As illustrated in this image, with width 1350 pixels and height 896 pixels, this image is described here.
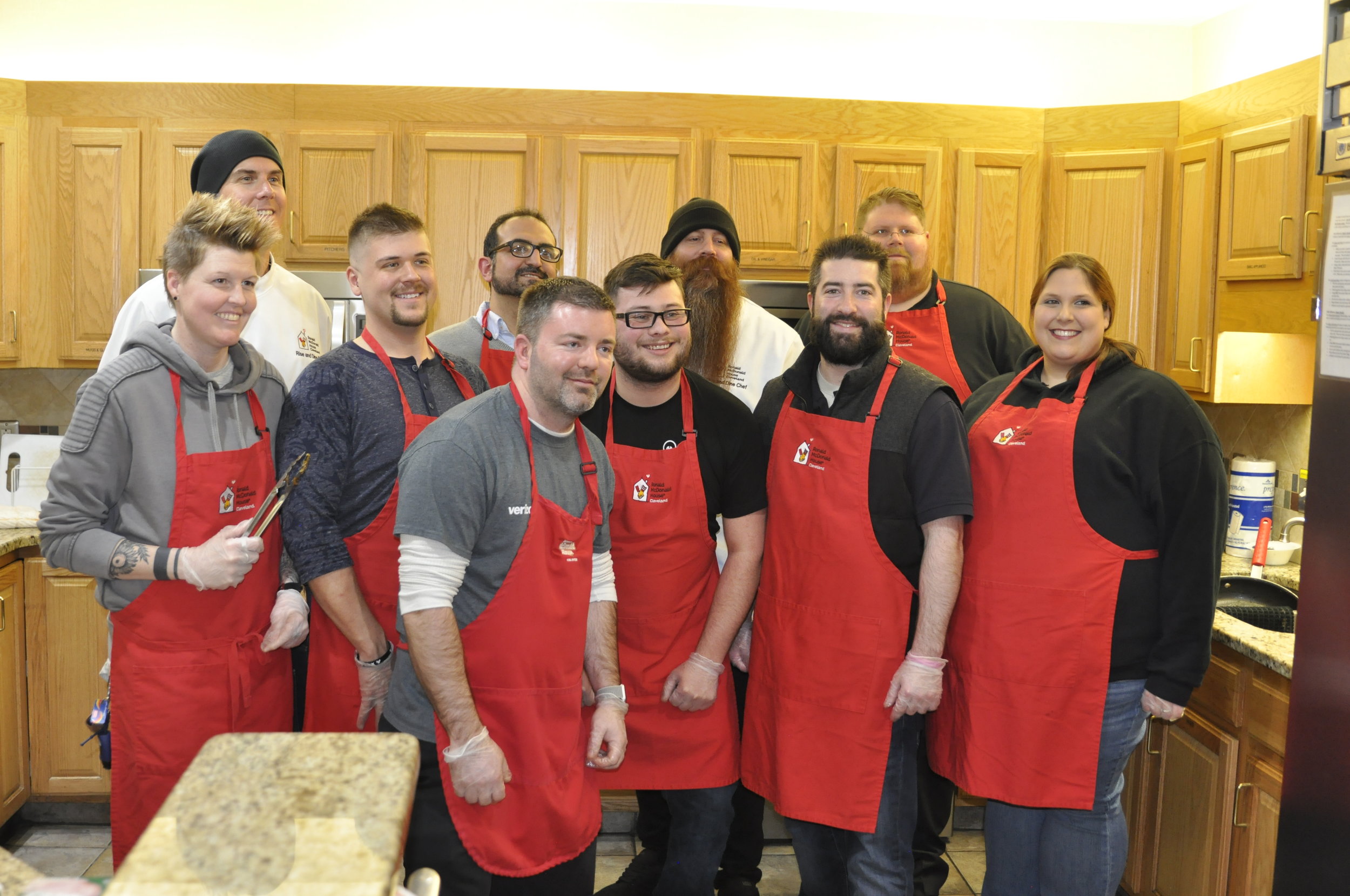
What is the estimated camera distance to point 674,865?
2.44 m

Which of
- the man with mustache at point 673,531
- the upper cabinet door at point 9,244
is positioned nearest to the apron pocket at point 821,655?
the man with mustache at point 673,531

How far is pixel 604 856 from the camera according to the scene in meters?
3.40

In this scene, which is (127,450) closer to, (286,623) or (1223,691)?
(286,623)

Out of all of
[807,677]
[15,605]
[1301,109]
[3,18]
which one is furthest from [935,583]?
[3,18]

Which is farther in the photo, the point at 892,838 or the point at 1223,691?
the point at 1223,691

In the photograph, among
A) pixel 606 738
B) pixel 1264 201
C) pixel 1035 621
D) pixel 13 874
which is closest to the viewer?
pixel 13 874

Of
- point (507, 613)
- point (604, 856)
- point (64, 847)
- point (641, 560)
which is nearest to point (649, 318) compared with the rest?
point (641, 560)

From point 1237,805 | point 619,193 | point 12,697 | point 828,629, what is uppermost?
point 619,193

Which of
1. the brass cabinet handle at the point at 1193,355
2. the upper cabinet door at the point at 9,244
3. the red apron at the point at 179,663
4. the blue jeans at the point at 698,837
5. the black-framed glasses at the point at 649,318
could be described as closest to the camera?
the red apron at the point at 179,663

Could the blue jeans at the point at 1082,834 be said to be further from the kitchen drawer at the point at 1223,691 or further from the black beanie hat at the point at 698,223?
the black beanie hat at the point at 698,223

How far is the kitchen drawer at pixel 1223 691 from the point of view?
8.34 ft

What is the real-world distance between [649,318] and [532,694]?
0.87 m

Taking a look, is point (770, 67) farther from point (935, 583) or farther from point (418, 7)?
point (935, 583)

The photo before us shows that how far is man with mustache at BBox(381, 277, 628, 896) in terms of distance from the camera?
69.9 inches
